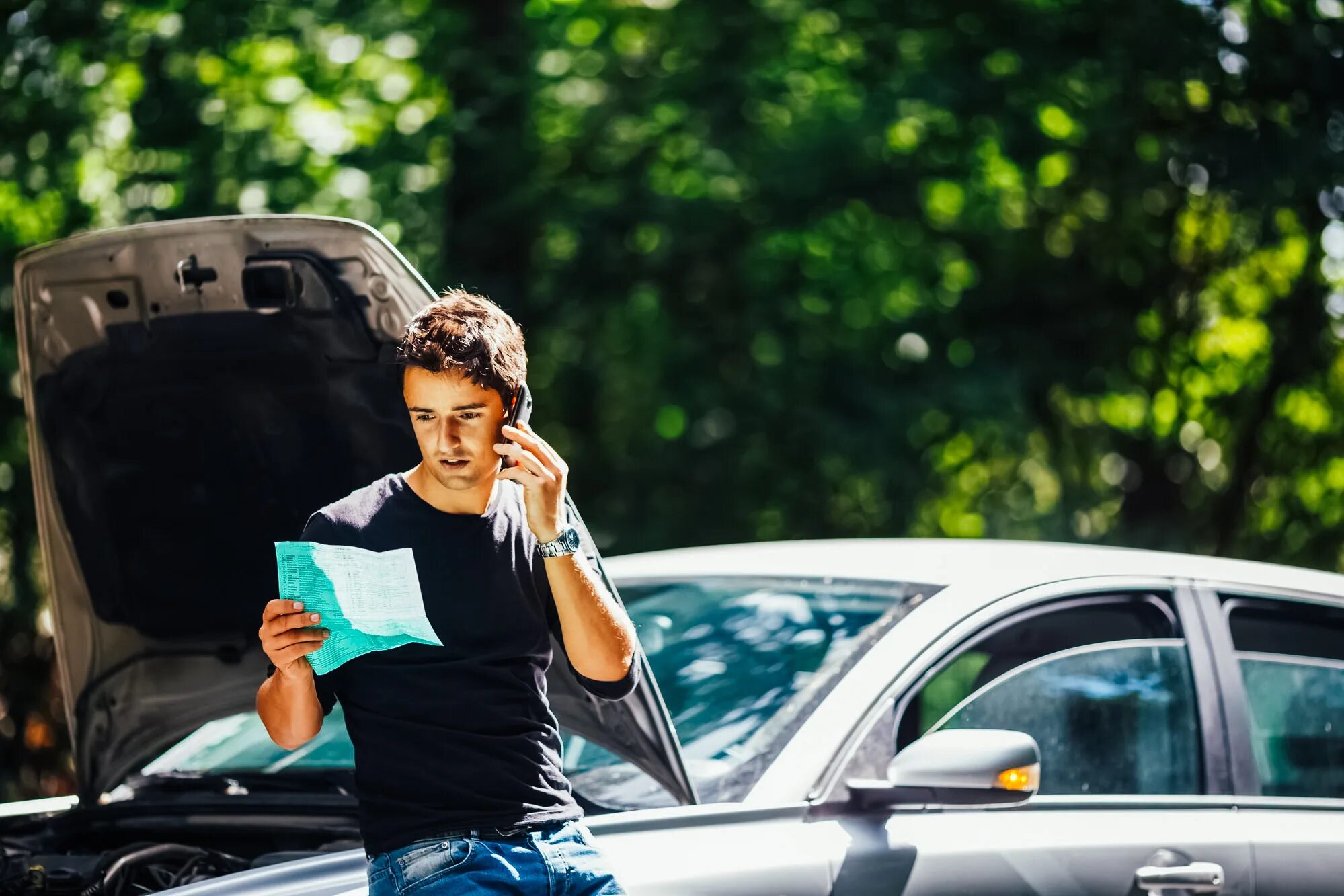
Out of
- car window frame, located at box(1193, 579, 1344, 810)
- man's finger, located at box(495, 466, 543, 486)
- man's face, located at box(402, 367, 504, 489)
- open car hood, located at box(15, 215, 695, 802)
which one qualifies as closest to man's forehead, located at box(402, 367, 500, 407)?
man's face, located at box(402, 367, 504, 489)

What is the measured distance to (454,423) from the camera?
6.40ft

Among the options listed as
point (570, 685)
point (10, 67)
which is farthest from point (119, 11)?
point (570, 685)

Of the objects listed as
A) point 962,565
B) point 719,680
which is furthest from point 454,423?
point 962,565

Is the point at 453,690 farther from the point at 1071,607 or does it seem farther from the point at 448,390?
the point at 1071,607

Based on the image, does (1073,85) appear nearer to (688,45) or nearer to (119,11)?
(688,45)

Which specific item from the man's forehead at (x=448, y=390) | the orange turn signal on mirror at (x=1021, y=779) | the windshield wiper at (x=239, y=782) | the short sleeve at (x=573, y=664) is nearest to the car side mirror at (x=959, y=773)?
the orange turn signal on mirror at (x=1021, y=779)

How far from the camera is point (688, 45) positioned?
25.5 ft

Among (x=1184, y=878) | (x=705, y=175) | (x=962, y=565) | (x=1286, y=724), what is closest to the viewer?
(x=1184, y=878)

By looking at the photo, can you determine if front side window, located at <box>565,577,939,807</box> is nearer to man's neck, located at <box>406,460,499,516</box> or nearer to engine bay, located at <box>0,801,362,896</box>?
engine bay, located at <box>0,801,362,896</box>

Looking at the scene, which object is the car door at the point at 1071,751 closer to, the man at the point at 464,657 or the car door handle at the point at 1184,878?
the car door handle at the point at 1184,878

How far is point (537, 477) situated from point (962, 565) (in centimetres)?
154

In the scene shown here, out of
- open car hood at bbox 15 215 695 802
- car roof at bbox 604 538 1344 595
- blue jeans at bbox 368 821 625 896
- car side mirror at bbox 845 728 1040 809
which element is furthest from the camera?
car roof at bbox 604 538 1344 595

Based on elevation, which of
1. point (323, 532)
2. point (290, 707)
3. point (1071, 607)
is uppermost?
point (323, 532)

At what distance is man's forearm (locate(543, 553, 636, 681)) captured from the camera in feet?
6.46
